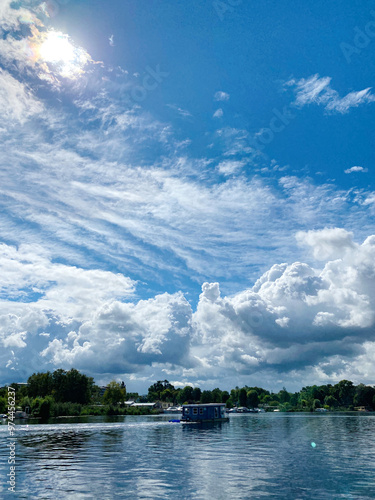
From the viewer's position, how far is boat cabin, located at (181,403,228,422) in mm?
133750

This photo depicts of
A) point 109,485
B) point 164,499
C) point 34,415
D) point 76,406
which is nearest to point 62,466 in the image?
point 109,485


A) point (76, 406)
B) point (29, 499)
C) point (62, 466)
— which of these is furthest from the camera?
point (76, 406)

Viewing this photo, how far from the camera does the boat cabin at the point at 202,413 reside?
134 metres

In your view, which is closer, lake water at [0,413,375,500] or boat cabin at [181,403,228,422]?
lake water at [0,413,375,500]

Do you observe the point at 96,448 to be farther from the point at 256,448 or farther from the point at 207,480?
the point at 207,480

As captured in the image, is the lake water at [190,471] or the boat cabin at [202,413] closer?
the lake water at [190,471]

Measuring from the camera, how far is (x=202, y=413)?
13588 cm

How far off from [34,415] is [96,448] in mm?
112740

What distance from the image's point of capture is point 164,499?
95.0 ft

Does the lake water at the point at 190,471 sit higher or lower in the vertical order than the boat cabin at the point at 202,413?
higher

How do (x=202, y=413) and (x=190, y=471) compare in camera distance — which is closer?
(x=190, y=471)

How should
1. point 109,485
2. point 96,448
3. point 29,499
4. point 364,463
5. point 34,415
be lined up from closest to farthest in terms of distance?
point 29,499
point 109,485
point 364,463
point 96,448
point 34,415

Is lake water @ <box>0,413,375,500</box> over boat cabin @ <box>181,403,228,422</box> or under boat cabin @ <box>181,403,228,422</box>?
over

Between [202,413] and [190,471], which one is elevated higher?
[190,471]
